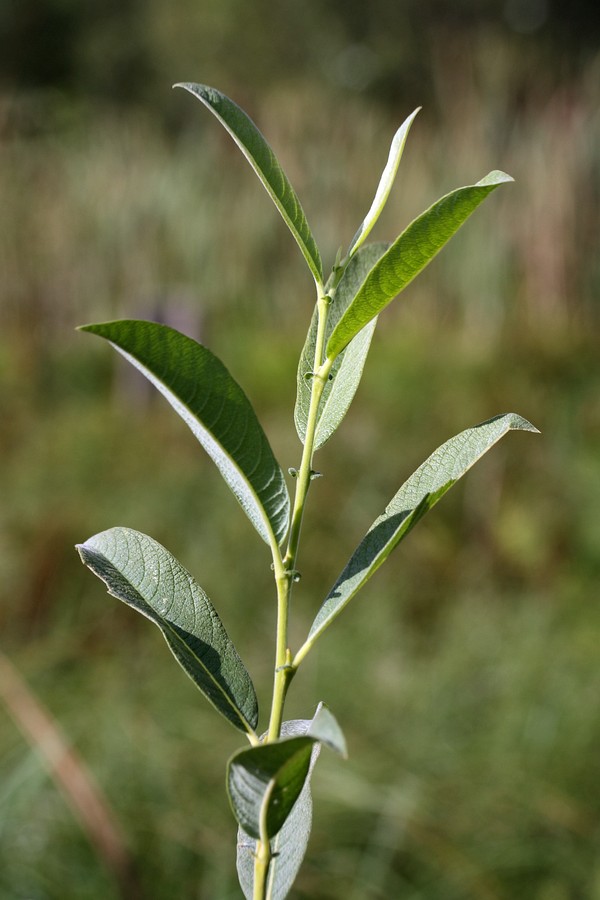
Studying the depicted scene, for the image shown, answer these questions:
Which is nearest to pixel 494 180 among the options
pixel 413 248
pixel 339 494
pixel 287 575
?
pixel 413 248

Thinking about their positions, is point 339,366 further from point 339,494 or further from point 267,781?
point 339,494

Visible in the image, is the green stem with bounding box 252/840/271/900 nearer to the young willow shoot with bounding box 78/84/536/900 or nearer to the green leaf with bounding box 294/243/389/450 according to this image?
the young willow shoot with bounding box 78/84/536/900

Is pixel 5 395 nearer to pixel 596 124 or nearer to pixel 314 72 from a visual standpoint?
pixel 596 124

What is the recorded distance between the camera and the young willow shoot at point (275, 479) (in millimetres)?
279

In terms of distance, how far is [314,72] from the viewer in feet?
48.9

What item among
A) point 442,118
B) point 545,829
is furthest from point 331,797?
point 442,118

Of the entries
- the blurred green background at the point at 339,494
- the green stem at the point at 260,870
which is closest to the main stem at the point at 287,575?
the green stem at the point at 260,870

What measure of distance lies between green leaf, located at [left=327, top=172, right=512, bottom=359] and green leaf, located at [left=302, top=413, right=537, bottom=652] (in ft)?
0.17

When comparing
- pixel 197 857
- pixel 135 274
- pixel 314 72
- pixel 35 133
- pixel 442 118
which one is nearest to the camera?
pixel 197 857

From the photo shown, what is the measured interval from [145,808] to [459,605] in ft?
5.60

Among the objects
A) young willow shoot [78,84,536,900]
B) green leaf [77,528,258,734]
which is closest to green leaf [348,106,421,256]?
young willow shoot [78,84,536,900]

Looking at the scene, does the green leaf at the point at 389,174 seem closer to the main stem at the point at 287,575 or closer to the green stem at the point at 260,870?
the main stem at the point at 287,575

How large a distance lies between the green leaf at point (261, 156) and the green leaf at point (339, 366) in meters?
0.02

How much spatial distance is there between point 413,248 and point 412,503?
8 cm
